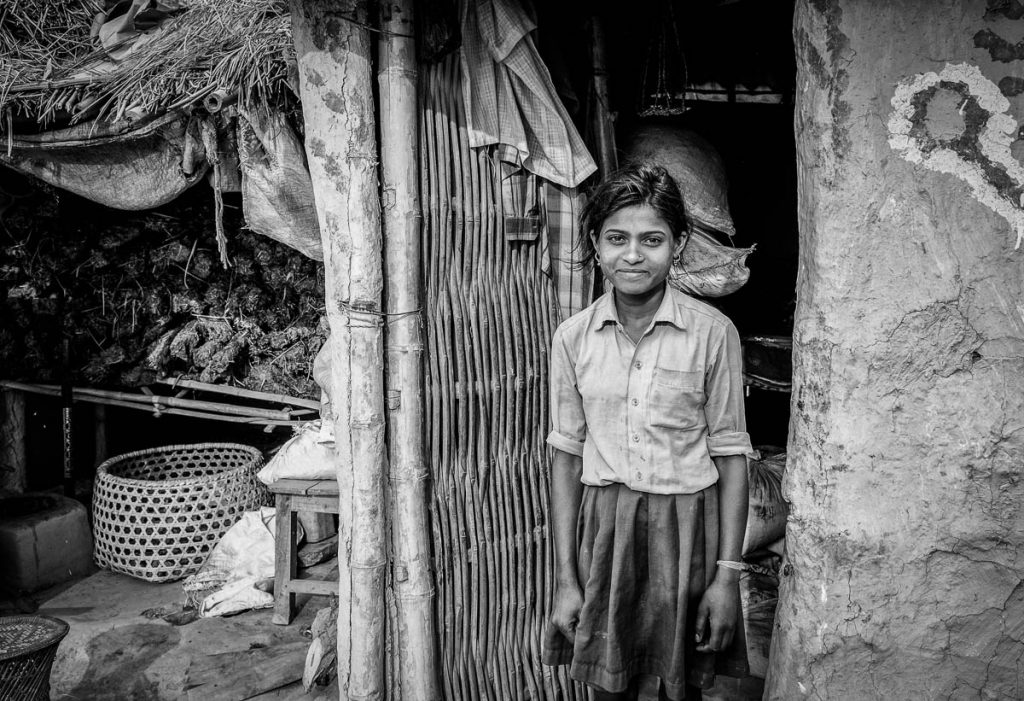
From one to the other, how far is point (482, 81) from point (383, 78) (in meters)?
0.38

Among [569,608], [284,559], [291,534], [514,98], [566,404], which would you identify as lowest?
[284,559]

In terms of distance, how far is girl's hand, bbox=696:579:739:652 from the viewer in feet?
6.84

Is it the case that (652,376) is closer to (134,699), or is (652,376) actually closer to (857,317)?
(857,317)

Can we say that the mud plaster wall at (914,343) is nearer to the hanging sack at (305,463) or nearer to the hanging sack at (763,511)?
the hanging sack at (763,511)

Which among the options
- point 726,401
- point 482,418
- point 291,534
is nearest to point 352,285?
point 482,418

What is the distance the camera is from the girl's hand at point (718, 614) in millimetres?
2084

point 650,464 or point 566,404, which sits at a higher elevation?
point 566,404

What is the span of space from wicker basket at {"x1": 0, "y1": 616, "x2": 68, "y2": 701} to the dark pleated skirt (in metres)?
2.20

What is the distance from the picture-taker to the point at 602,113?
327 centimetres

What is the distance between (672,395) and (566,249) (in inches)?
48.8

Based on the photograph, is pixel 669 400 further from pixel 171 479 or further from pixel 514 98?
pixel 171 479

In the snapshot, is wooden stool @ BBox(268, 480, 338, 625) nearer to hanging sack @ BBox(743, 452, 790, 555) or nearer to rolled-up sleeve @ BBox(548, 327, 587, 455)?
hanging sack @ BBox(743, 452, 790, 555)

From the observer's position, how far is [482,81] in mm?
2922

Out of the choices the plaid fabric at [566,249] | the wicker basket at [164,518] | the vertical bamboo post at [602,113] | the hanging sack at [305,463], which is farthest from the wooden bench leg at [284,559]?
the vertical bamboo post at [602,113]
